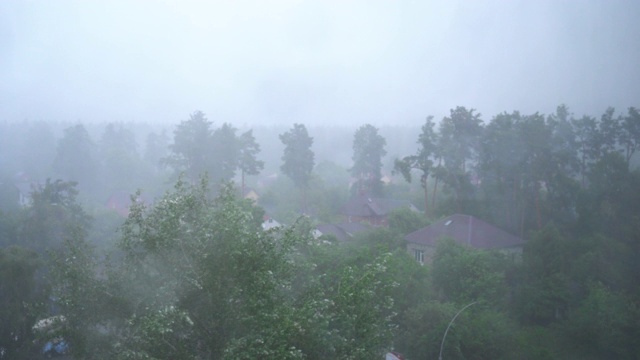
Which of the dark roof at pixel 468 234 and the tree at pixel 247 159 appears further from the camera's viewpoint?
the tree at pixel 247 159

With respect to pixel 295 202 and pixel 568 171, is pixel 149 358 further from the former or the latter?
pixel 295 202

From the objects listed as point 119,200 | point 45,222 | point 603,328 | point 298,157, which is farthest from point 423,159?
point 119,200

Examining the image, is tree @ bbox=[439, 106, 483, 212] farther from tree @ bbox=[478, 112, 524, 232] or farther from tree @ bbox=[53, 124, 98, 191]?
tree @ bbox=[53, 124, 98, 191]

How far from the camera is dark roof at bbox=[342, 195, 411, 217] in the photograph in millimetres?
38688

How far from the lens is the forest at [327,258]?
7.18 meters

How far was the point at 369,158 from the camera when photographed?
4388cm

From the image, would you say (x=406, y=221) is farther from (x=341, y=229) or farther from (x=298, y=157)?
(x=298, y=157)

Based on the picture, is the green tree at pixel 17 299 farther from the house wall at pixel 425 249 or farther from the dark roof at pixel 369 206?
the dark roof at pixel 369 206

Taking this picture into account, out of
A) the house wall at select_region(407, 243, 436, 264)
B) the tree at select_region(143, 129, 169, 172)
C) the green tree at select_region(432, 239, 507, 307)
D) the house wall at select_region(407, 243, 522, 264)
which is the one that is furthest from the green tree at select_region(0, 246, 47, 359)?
the tree at select_region(143, 129, 169, 172)

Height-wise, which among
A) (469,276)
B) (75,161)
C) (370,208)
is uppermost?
(75,161)

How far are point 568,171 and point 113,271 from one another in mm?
28028

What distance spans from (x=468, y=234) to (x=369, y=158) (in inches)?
762

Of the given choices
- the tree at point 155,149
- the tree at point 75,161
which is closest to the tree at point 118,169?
the tree at point 75,161

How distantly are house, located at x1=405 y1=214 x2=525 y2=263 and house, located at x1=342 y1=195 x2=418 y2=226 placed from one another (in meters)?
11.0
